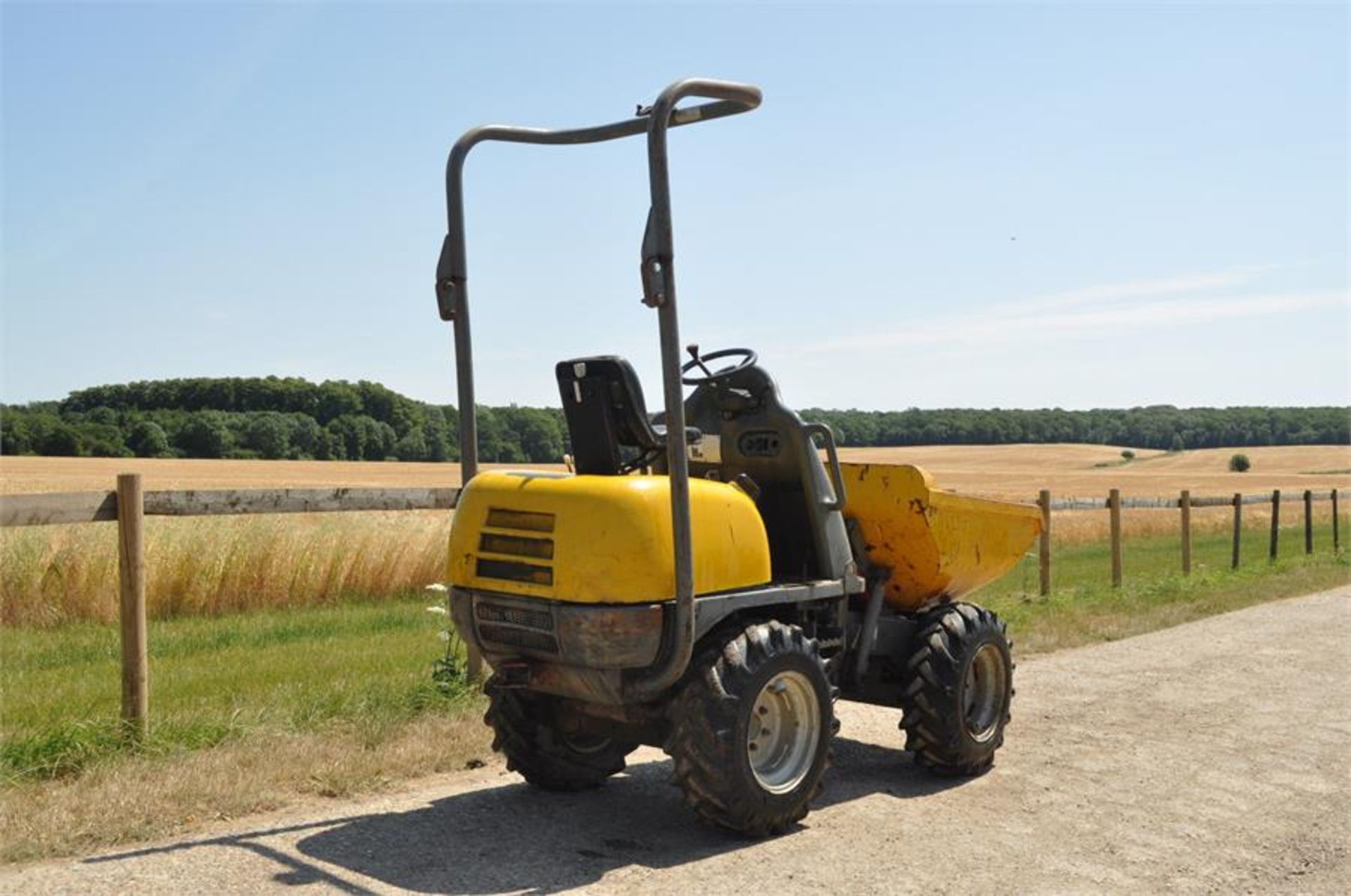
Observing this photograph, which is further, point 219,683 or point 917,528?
point 219,683

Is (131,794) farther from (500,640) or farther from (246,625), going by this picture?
(246,625)

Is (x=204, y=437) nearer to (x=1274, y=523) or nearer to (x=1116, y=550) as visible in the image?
(x=1274, y=523)

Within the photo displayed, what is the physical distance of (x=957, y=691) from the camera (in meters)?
6.84

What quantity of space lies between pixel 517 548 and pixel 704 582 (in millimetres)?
809

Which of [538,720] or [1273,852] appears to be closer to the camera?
[1273,852]

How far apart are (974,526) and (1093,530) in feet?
67.0

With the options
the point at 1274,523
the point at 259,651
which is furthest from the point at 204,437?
the point at 259,651

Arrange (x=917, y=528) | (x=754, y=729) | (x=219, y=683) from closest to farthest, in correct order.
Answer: (x=754, y=729) < (x=917, y=528) < (x=219, y=683)

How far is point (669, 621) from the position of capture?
5438mm

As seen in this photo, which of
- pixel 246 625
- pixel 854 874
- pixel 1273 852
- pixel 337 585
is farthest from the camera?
pixel 337 585

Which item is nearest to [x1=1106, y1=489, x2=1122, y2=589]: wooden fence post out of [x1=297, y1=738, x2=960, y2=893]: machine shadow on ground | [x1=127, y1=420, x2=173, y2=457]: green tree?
[x1=297, y1=738, x2=960, y2=893]: machine shadow on ground

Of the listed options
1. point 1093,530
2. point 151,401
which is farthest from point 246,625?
point 151,401

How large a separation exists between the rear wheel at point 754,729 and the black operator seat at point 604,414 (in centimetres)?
92

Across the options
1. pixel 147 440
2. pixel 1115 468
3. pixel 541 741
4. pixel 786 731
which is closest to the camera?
pixel 786 731
